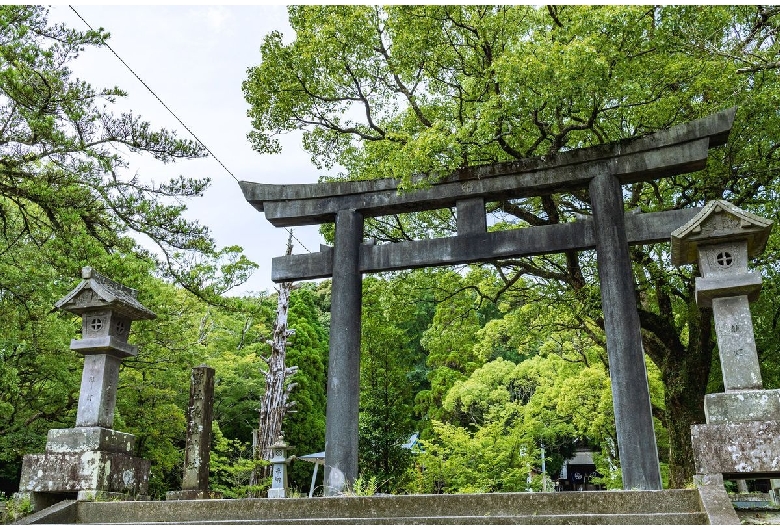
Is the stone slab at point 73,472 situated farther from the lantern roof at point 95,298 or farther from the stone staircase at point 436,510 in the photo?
the lantern roof at point 95,298

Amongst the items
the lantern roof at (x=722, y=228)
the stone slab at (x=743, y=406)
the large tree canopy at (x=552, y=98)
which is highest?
the large tree canopy at (x=552, y=98)

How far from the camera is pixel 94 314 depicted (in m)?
7.21

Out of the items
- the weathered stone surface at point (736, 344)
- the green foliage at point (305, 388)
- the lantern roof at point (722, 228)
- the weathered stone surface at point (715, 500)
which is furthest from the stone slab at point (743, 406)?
the green foliage at point (305, 388)

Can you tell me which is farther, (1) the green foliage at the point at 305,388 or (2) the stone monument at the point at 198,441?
(1) the green foliage at the point at 305,388

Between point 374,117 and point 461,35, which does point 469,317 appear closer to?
point 374,117

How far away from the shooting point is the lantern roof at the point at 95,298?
7.07m

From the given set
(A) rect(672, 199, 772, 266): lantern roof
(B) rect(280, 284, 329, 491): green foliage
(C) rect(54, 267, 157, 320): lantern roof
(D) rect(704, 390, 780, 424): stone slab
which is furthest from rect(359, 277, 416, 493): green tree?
(D) rect(704, 390, 780, 424): stone slab

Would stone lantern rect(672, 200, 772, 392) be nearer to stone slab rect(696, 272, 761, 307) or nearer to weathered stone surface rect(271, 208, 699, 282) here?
stone slab rect(696, 272, 761, 307)

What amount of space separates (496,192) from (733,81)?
3.55m

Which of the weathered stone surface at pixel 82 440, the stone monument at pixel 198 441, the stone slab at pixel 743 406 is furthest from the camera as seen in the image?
the stone monument at pixel 198 441

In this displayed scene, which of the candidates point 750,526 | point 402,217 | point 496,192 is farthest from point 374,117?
point 750,526

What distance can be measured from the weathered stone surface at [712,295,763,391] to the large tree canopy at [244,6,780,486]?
9.93 ft

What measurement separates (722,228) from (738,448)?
2.11 meters

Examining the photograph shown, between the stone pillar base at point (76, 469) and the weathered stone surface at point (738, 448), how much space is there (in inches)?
237
